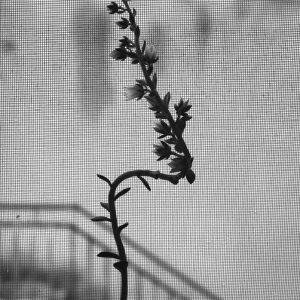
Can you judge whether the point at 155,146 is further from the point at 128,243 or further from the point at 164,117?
the point at 128,243

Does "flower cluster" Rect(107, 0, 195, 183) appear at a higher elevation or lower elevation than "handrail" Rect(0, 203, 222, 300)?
higher

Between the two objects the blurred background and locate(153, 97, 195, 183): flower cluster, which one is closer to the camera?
locate(153, 97, 195, 183): flower cluster

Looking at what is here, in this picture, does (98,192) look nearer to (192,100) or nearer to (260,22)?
(192,100)

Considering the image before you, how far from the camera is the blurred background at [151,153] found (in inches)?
34.5

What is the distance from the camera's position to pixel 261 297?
0.87 metres

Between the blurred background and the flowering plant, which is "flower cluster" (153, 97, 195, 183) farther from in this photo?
the blurred background

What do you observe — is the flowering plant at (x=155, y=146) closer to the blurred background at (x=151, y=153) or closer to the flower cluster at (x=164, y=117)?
the flower cluster at (x=164, y=117)

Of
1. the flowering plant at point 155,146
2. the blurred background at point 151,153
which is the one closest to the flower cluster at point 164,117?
the flowering plant at point 155,146

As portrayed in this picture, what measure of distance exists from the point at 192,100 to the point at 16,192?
Result: 46 cm

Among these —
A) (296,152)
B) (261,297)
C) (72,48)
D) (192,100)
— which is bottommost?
(261,297)

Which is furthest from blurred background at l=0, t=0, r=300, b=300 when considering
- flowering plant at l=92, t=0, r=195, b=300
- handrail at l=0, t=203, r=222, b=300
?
flowering plant at l=92, t=0, r=195, b=300

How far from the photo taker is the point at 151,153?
934 mm

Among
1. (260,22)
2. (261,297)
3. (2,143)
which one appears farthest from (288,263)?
(2,143)

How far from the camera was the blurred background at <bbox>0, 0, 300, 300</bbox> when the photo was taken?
0.88 metres
